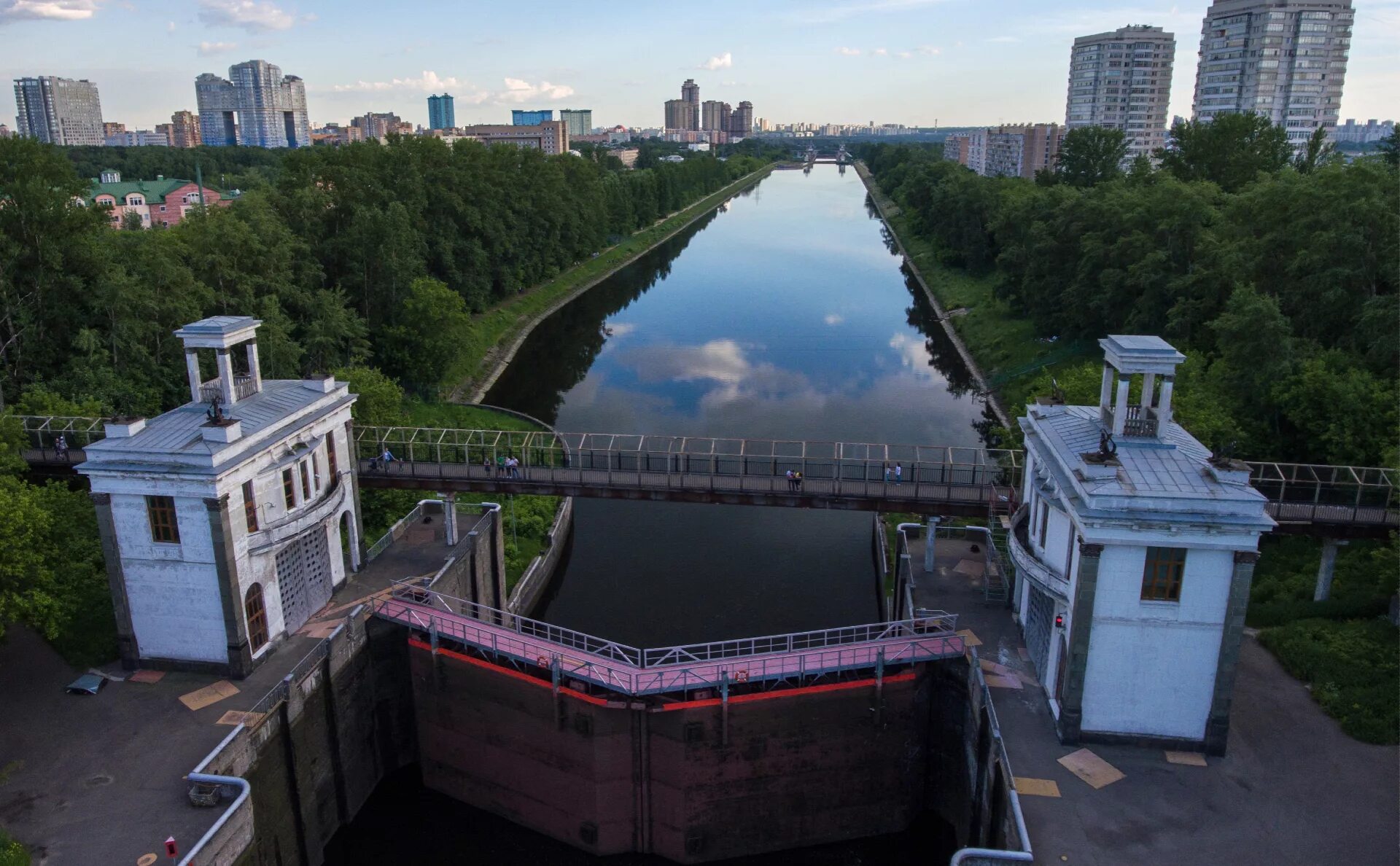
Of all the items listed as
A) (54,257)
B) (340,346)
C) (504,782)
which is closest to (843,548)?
(504,782)

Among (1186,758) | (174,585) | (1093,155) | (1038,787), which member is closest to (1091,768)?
(1038,787)

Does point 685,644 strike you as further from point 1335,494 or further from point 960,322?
point 960,322

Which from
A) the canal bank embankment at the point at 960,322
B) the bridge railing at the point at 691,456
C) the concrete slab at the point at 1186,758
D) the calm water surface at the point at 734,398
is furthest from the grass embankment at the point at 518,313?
the concrete slab at the point at 1186,758

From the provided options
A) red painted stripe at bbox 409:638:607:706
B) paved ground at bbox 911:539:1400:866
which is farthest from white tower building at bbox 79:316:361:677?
paved ground at bbox 911:539:1400:866

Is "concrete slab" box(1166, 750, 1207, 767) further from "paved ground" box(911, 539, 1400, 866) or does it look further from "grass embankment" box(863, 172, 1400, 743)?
"grass embankment" box(863, 172, 1400, 743)

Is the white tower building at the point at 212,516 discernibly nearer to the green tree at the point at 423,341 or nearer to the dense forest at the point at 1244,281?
the dense forest at the point at 1244,281
